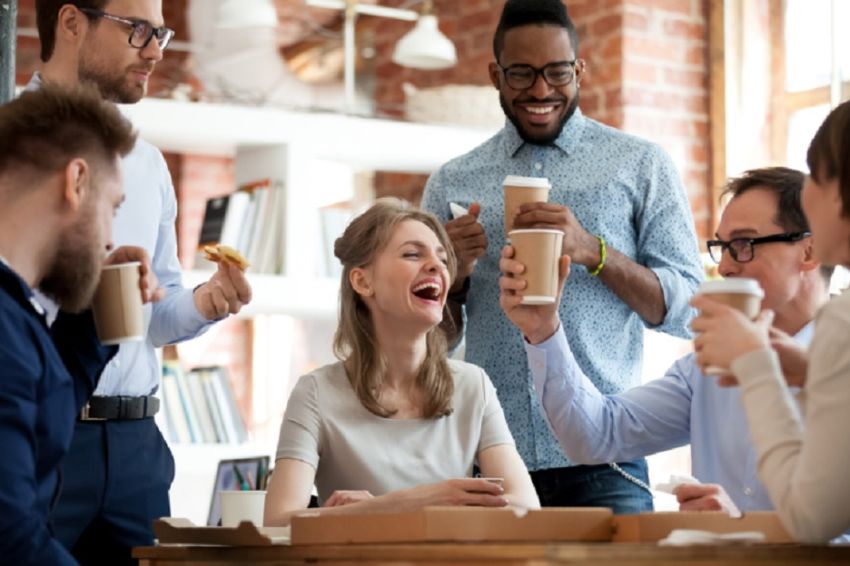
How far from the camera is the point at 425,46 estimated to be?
579cm

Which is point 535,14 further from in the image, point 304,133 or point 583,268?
point 304,133

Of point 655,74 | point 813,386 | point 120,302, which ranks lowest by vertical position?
point 813,386

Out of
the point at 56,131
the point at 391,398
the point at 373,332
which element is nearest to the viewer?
the point at 56,131

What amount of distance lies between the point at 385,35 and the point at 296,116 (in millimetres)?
1778

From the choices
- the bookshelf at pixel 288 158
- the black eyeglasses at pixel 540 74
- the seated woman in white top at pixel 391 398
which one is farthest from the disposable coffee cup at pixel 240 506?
the bookshelf at pixel 288 158

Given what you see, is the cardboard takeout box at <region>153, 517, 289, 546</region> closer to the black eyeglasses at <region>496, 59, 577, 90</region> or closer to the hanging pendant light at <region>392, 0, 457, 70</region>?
the black eyeglasses at <region>496, 59, 577, 90</region>

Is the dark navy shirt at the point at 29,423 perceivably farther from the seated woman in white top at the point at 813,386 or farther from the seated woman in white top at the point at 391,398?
the seated woman in white top at the point at 813,386

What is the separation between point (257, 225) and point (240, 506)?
266 centimetres

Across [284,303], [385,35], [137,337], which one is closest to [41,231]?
[137,337]

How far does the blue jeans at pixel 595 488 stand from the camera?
2998mm

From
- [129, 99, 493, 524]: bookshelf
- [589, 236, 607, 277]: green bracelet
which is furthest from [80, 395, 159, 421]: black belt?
[129, 99, 493, 524]: bookshelf

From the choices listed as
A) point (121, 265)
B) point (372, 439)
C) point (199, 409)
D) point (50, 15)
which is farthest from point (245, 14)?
point (121, 265)

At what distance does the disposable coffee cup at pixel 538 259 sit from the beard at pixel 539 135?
0.74 m

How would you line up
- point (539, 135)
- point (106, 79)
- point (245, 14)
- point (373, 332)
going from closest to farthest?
point (106, 79) → point (373, 332) → point (539, 135) → point (245, 14)
